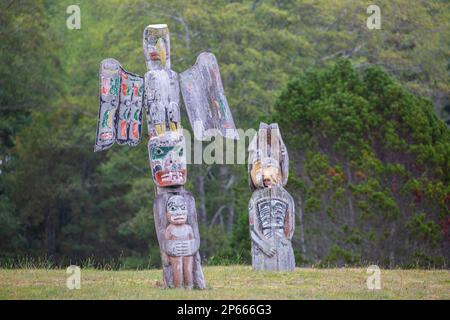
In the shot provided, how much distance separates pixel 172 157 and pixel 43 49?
20.3m

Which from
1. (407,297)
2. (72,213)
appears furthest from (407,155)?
(72,213)

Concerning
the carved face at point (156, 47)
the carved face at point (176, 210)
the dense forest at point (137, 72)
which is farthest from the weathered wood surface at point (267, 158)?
the dense forest at point (137, 72)

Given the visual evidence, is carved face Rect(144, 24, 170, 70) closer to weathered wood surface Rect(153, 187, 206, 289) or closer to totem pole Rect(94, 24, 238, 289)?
totem pole Rect(94, 24, 238, 289)

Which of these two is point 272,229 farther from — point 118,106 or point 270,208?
point 118,106

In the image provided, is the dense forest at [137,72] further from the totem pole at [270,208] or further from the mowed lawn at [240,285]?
the mowed lawn at [240,285]

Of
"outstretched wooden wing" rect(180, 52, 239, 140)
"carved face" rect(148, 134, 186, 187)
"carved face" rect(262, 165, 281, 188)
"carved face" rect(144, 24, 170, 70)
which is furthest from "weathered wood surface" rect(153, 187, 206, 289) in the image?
"carved face" rect(262, 165, 281, 188)

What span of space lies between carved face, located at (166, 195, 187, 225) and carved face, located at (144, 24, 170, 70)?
2.15 m

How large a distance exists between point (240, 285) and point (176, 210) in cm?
187

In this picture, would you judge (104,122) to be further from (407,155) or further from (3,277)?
(407,155)

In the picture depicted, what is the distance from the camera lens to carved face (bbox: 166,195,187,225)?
48.5 feet

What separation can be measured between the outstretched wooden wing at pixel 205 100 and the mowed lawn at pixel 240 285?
2291 millimetres

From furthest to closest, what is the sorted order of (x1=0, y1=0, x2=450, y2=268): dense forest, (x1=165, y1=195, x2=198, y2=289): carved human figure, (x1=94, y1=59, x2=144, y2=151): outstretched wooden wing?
1. (x1=0, y1=0, x2=450, y2=268): dense forest
2. (x1=94, y1=59, x2=144, y2=151): outstretched wooden wing
3. (x1=165, y1=195, x2=198, y2=289): carved human figure

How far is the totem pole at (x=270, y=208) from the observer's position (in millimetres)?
18344

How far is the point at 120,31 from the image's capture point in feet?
121
